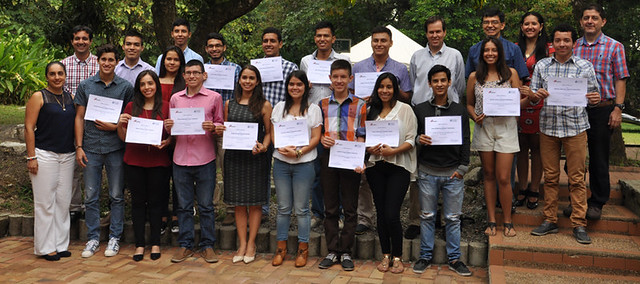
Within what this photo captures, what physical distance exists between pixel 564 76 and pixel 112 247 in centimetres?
454

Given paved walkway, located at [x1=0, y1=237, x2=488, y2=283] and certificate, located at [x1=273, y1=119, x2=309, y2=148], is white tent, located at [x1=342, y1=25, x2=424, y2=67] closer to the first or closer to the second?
certificate, located at [x1=273, y1=119, x2=309, y2=148]

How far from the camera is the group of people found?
4.61 metres

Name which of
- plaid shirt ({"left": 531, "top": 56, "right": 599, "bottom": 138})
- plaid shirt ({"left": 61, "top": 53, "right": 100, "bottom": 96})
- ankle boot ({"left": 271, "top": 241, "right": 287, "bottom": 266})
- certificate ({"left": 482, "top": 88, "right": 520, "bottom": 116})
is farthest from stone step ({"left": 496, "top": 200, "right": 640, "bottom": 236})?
plaid shirt ({"left": 61, "top": 53, "right": 100, "bottom": 96})

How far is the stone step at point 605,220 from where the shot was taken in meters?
4.94

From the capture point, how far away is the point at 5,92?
1155 centimetres

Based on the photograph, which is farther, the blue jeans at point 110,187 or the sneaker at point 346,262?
the blue jeans at point 110,187

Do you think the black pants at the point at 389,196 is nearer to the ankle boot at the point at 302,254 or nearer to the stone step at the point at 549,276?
the ankle boot at the point at 302,254

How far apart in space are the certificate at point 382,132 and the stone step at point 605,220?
1547mm

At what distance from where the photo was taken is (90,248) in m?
5.11

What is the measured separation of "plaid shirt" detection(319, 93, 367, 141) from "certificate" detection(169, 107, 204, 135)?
3.78 ft

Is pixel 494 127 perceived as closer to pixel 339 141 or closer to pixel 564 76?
pixel 564 76

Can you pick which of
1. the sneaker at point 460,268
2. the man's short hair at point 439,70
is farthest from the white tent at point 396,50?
the sneaker at point 460,268

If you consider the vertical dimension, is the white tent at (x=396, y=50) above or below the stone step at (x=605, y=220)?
above

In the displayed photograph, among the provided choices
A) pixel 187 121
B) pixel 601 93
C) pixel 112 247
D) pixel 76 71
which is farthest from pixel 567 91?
pixel 76 71
